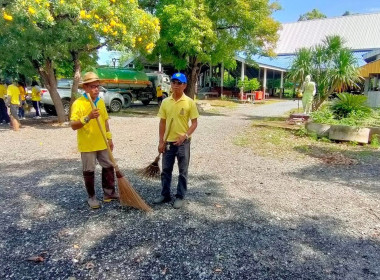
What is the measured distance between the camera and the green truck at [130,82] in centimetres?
2016

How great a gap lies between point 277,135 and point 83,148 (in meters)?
7.30

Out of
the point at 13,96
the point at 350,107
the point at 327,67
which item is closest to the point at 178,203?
the point at 350,107

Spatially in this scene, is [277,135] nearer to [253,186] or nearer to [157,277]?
[253,186]

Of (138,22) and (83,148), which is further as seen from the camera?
(138,22)

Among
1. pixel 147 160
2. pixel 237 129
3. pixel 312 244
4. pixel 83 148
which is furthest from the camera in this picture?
pixel 237 129

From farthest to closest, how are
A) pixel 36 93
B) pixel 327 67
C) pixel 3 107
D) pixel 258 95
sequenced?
pixel 258 95, pixel 36 93, pixel 327 67, pixel 3 107

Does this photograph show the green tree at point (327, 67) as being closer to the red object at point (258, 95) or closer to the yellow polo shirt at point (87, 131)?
the yellow polo shirt at point (87, 131)

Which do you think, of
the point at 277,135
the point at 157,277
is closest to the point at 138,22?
the point at 277,135

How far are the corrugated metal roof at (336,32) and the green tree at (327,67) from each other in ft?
65.6

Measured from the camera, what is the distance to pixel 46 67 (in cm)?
1110

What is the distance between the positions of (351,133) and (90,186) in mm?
7493

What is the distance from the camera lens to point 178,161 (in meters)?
3.97

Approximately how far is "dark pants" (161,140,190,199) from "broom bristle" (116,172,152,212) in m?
0.37

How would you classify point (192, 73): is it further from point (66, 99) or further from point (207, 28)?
point (66, 99)
